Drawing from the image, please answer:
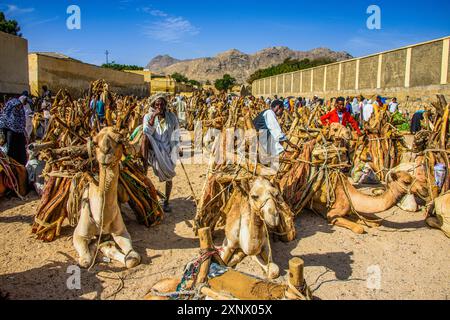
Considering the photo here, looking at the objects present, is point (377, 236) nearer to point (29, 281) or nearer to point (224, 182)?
point (224, 182)

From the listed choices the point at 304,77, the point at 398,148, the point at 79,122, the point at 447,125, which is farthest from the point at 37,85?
the point at 304,77

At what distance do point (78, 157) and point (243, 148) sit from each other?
2.06 metres

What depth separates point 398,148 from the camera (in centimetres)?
848

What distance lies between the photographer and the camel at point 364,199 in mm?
5234

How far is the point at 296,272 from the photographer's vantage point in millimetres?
2793

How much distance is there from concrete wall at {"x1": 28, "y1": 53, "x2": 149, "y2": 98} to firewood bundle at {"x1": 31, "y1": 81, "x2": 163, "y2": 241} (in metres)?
13.6

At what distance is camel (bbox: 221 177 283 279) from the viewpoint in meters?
3.40

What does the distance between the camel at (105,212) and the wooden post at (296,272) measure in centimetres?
213

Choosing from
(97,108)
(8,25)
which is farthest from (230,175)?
(8,25)

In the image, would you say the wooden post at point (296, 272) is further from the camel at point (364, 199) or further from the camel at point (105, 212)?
the camel at point (364, 199)

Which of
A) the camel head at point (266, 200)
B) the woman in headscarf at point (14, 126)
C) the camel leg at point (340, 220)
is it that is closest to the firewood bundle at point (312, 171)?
the camel leg at point (340, 220)

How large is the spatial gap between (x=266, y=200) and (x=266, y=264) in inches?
41.4

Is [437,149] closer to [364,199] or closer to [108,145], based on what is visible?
[364,199]
